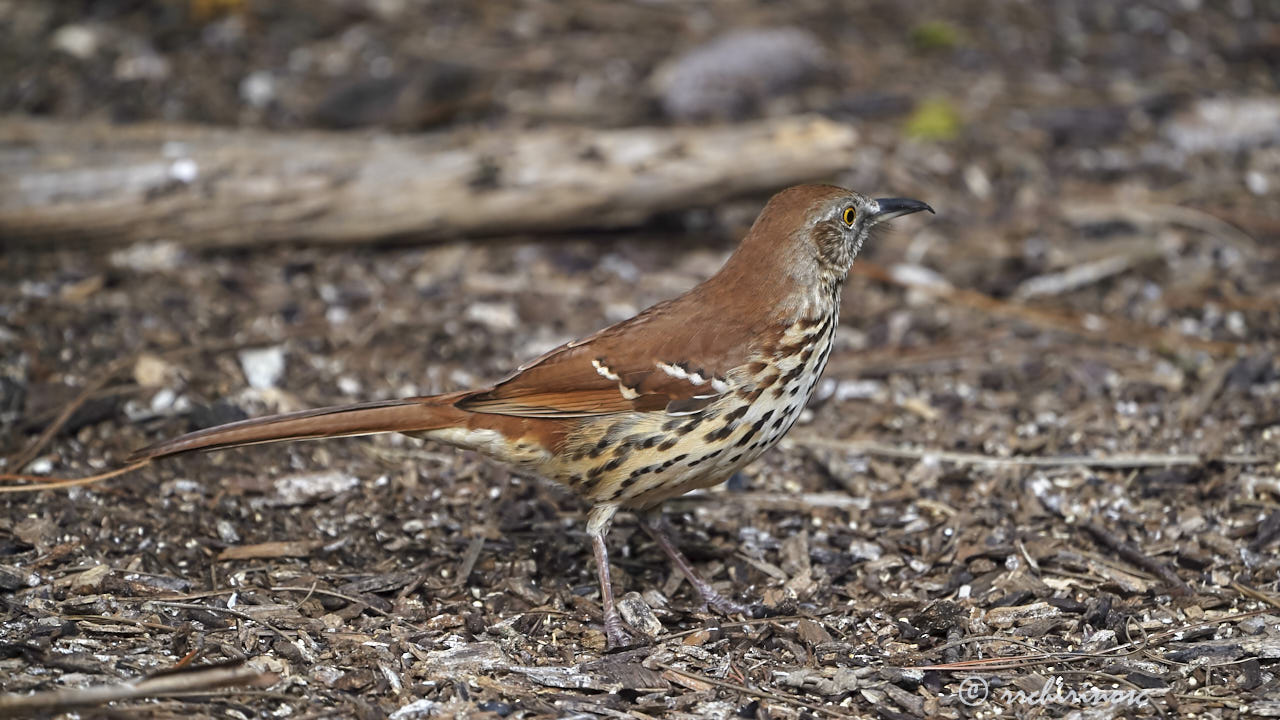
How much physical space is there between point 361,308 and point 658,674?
2790 millimetres

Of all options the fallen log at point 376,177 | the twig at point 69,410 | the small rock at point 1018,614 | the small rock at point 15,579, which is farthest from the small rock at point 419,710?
the fallen log at point 376,177

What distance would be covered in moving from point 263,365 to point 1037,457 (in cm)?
301

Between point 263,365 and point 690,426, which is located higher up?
point 690,426

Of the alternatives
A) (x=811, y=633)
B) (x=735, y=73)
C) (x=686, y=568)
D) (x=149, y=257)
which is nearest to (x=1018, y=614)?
(x=811, y=633)

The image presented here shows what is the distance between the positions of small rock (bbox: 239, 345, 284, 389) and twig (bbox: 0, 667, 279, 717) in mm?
2174

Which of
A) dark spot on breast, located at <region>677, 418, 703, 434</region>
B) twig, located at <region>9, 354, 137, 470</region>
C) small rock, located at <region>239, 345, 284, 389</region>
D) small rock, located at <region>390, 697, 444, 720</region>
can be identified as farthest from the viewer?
small rock, located at <region>239, 345, 284, 389</region>

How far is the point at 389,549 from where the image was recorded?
4.16 metres

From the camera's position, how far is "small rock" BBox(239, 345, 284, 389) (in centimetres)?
507

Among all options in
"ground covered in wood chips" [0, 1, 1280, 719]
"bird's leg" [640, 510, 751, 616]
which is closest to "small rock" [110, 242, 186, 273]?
"ground covered in wood chips" [0, 1, 1280, 719]

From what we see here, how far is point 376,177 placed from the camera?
235 inches

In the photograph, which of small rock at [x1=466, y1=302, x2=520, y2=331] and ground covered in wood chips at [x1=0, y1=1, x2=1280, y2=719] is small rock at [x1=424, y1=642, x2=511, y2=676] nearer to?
ground covered in wood chips at [x1=0, y1=1, x2=1280, y2=719]

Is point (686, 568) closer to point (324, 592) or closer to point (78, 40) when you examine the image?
point (324, 592)

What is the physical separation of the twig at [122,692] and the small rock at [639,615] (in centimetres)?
117

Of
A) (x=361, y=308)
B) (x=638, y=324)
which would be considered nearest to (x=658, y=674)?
(x=638, y=324)
